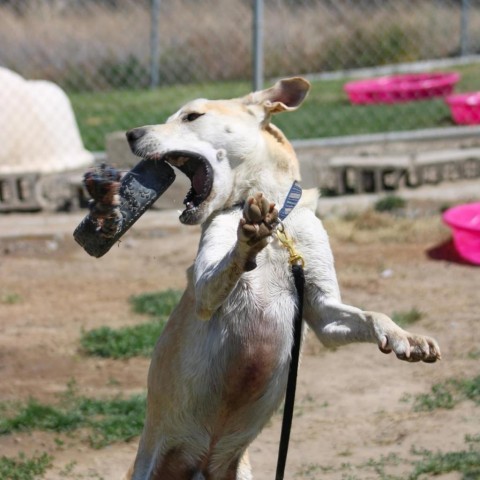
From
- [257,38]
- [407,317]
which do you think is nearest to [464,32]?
[257,38]

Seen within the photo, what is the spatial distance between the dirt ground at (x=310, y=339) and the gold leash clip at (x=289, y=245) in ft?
3.70

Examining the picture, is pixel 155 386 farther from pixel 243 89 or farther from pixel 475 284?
pixel 243 89

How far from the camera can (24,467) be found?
4551 mm

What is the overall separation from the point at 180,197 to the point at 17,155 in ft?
6.42

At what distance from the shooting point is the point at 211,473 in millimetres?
3941

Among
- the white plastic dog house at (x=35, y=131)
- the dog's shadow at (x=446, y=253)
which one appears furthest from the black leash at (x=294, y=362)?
the white plastic dog house at (x=35, y=131)

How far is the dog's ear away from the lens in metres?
4.17

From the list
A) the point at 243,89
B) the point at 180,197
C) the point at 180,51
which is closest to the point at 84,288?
the point at 180,197

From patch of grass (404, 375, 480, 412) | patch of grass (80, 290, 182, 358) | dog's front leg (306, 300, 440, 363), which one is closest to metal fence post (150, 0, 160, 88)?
patch of grass (80, 290, 182, 358)

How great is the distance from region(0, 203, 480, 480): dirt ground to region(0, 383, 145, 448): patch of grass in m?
0.06

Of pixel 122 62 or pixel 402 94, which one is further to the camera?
pixel 122 62

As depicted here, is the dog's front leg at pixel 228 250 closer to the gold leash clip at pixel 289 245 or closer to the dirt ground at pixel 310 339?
the gold leash clip at pixel 289 245

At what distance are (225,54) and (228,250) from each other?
11034 millimetres

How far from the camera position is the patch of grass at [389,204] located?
8.53 metres
